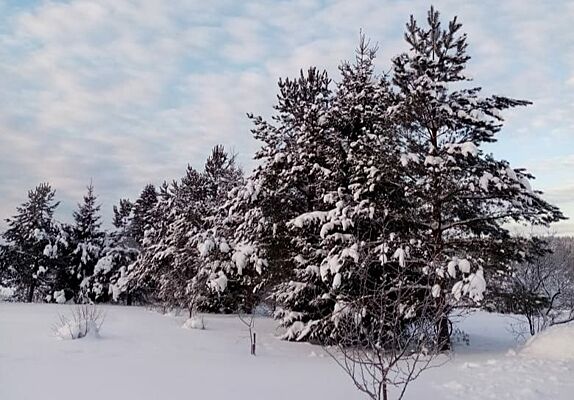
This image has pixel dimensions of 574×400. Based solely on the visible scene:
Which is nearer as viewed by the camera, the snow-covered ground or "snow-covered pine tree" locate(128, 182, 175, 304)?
the snow-covered ground

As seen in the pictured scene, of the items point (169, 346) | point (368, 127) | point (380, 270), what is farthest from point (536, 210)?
point (169, 346)

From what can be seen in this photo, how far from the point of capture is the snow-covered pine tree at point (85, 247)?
2641 centimetres

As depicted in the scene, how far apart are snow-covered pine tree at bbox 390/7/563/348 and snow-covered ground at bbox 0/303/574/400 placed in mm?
2269

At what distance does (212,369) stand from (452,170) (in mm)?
7325

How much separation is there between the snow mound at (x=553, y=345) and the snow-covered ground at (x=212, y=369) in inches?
0.9

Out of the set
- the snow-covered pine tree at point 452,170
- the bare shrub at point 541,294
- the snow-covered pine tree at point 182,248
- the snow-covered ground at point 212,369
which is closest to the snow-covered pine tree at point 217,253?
the snow-covered pine tree at point 182,248

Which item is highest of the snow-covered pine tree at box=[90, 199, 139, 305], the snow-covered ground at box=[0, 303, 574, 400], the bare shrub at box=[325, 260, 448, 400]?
the snow-covered pine tree at box=[90, 199, 139, 305]

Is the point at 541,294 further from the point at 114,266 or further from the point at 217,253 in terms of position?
the point at 114,266

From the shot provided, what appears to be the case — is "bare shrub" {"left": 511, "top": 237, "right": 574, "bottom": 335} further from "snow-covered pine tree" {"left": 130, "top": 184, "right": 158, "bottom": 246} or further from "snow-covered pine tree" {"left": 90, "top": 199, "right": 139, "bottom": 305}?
"snow-covered pine tree" {"left": 130, "top": 184, "right": 158, "bottom": 246}

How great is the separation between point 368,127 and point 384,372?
9.47 m

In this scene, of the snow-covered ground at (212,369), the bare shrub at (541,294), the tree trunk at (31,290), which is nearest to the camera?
the snow-covered ground at (212,369)

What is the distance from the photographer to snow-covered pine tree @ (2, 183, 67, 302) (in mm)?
25891

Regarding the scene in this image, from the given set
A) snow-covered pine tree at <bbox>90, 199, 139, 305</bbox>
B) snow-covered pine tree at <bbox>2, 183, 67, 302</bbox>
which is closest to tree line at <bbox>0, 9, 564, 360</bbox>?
snow-covered pine tree at <bbox>90, 199, 139, 305</bbox>

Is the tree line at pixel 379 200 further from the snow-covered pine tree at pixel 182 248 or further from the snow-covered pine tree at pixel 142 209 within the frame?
the snow-covered pine tree at pixel 142 209
